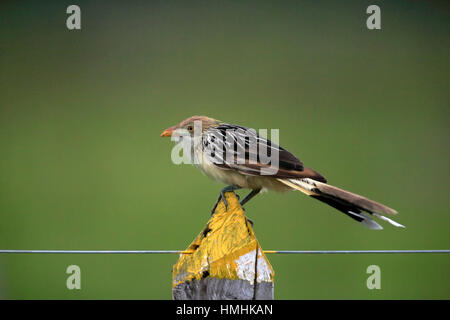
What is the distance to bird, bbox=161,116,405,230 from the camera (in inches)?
109

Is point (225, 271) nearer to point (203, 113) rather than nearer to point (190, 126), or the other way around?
point (190, 126)

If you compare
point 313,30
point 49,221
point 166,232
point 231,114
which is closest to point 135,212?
point 166,232

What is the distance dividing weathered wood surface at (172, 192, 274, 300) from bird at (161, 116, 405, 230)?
870 mm

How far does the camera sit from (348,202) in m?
2.74

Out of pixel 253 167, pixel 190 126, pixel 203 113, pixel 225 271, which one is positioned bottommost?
pixel 225 271

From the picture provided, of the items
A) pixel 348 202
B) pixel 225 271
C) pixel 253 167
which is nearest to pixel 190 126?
pixel 253 167


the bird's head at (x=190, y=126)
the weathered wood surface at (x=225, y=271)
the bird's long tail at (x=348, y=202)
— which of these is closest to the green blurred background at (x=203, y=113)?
the bird's head at (x=190, y=126)

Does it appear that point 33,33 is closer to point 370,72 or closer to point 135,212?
point 135,212

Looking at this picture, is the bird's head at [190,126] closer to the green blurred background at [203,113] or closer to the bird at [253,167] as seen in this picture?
the bird at [253,167]

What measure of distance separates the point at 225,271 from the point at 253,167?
3.36 feet

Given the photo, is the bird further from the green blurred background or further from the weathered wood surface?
the green blurred background

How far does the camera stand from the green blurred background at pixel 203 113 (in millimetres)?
5398

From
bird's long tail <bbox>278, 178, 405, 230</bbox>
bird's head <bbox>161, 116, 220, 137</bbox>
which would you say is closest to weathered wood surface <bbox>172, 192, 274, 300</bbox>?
bird's long tail <bbox>278, 178, 405, 230</bbox>

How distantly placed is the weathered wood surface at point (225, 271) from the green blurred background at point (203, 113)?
3.00m
